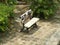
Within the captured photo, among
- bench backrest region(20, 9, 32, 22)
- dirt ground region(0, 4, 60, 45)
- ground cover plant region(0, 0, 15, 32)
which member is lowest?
dirt ground region(0, 4, 60, 45)

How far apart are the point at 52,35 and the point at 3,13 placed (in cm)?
234

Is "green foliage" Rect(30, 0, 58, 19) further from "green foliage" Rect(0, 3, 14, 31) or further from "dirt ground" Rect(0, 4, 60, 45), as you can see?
"green foliage" Rect(0, 3, 14, 31)

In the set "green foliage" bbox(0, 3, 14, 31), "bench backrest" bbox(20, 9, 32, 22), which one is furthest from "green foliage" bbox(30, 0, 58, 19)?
"green foliage" bbox(0, 3, 14, 31)

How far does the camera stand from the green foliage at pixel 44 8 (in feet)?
37.6

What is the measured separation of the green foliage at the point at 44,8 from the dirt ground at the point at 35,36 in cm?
76

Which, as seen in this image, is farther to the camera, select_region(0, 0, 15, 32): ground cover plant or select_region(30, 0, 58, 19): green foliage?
select_region(30, 0, 58, 19): green foliage

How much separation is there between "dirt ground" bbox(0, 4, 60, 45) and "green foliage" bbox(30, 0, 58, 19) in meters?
0.76

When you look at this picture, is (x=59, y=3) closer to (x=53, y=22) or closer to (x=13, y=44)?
(x=53, y=22)

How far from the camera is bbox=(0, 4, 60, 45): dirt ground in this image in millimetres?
8812

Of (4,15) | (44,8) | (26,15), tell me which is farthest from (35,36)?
(44,8)

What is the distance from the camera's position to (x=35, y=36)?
9445 millimetres

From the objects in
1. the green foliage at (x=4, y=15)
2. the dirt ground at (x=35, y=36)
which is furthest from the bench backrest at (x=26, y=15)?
the green foliage at (x=4, y=15)

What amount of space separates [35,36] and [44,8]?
8.45 feet

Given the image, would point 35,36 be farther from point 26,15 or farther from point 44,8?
point 44,8
